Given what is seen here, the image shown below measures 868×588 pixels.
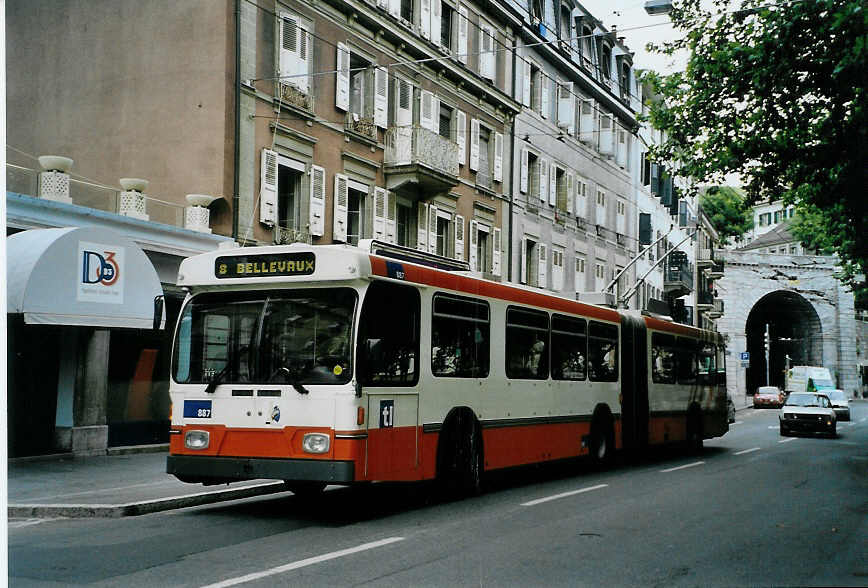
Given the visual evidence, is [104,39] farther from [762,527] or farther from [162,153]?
[762,527]

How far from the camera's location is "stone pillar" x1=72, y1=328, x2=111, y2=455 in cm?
1869

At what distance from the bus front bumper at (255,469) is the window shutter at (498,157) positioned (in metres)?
24.1

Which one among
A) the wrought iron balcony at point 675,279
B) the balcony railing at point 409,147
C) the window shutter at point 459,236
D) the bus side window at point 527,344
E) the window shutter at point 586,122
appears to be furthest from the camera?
the wrought iron balcony at point 675,279

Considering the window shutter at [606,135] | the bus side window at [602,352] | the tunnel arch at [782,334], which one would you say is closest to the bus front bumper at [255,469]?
the bus side window at [602,352]

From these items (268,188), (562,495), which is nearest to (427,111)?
(268,188)

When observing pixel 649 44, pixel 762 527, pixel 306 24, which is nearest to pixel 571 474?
pixel 762 527

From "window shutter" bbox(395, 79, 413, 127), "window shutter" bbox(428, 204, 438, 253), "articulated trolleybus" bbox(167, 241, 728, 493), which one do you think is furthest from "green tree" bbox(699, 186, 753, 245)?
"articulated trolleybus" bbox(167, 241, 728, 493)

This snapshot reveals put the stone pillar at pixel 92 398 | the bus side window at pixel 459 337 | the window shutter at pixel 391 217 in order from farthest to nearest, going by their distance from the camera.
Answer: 1. the window shutter at pixel 391 217
2. the stone pillar at pixel 92 398
3. the bus side window at pixel 459 337

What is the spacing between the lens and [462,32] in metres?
31.7

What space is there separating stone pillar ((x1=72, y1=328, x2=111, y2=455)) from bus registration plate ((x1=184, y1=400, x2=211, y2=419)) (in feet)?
26.7

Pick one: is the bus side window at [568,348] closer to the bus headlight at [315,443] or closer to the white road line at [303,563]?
the bus headlight at [315,443]

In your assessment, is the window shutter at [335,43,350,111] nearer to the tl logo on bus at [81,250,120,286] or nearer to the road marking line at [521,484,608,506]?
the tl logo on bus at [81,250,120,286]

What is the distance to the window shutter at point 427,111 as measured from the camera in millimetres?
29031

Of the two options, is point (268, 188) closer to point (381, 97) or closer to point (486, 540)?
point (381, 97)
